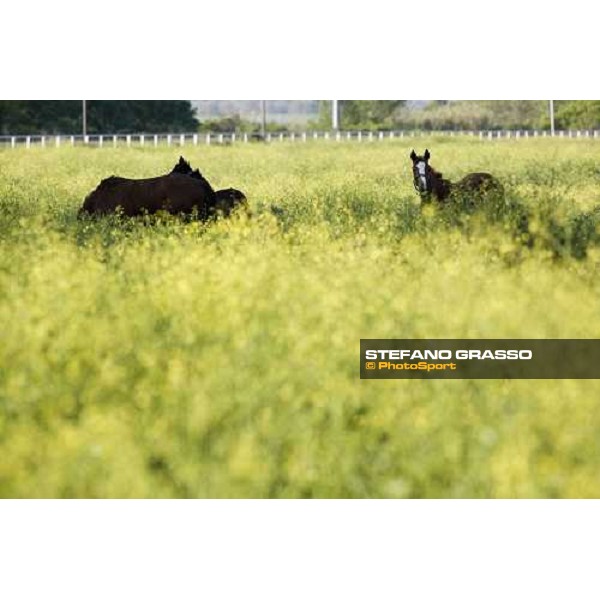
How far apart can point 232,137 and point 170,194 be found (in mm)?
596

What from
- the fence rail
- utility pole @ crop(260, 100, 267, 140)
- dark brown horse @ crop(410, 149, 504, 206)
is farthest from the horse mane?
dark brown horse @ crop(410, 149, 504, 206)

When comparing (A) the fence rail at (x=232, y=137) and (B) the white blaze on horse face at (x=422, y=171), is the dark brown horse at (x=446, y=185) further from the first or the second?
Result: (A) the fence rail at (x=232, y=137)

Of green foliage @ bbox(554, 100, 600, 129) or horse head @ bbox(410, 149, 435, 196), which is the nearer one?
green foliage @ bbox(554, 100, 600, 129)

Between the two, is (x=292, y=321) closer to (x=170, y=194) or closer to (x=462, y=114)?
(x=170, y=194)

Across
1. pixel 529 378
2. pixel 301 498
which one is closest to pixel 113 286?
pixel 301 498

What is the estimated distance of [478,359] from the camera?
605 cm

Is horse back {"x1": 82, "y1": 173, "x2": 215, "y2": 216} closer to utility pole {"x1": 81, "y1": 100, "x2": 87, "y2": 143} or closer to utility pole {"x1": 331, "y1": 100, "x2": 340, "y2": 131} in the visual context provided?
utility pole {"x1": 81, "y1": 100, "x2": 87, "y2": 143}

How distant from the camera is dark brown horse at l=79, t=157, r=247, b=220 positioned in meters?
7.13

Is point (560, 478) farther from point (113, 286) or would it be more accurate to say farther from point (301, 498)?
point (113, 286)

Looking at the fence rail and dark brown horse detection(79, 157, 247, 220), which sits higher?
the fence rail

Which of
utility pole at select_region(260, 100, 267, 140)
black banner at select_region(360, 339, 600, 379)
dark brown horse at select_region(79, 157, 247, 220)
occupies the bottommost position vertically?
black banner at select_region(360, 339, 600, 379)

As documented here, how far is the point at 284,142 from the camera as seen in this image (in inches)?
280

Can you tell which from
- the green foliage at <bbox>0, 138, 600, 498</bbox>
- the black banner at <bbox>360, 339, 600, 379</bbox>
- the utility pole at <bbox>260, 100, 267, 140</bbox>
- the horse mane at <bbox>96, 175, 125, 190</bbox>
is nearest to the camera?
the green foliage at <bbox>0, 138, 600, 498</bbox>

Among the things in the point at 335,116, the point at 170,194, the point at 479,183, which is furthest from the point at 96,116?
the point at 479,183
